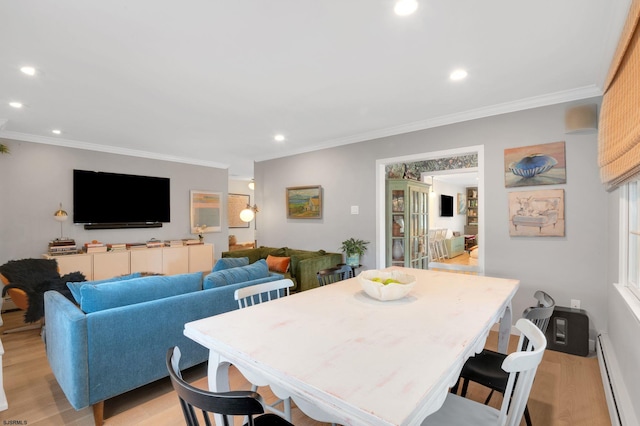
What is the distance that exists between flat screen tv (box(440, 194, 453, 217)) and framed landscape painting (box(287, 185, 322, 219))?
16.6 feet

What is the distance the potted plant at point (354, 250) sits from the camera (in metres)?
4.50

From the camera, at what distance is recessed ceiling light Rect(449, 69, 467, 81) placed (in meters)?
2.53

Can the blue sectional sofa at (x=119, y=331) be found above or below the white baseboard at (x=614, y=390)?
above

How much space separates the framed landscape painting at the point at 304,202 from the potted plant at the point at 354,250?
84 cm

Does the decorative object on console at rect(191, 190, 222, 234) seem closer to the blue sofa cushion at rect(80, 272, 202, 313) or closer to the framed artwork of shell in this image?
Answer: the blue sofa cushion at rect(80, 272, 202, 313)

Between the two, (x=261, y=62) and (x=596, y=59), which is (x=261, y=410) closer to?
(x=261, y=62)

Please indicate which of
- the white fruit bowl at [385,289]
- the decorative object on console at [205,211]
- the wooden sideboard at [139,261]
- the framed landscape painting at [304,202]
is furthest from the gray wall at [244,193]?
the white fruit bowl at [385,289]

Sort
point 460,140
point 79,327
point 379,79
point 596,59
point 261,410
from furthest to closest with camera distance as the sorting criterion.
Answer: point 460,140, point 379,79, point 596,59, point 79,327, point 261,410

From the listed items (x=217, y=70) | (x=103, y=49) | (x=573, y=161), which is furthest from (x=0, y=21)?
(x=573, y=161)

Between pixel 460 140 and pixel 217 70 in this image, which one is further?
pixel 460 140

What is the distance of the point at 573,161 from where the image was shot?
297cm

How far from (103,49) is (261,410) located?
8.40 feet

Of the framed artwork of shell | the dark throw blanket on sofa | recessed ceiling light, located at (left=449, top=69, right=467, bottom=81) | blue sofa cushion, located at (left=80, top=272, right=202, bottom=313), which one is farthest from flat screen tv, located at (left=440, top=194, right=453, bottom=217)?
the dark throw blanket on sofa

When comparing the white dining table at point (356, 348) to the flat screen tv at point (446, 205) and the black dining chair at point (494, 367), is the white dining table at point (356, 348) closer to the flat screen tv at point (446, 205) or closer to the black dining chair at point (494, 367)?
the black dining chair at point (494, 367)
